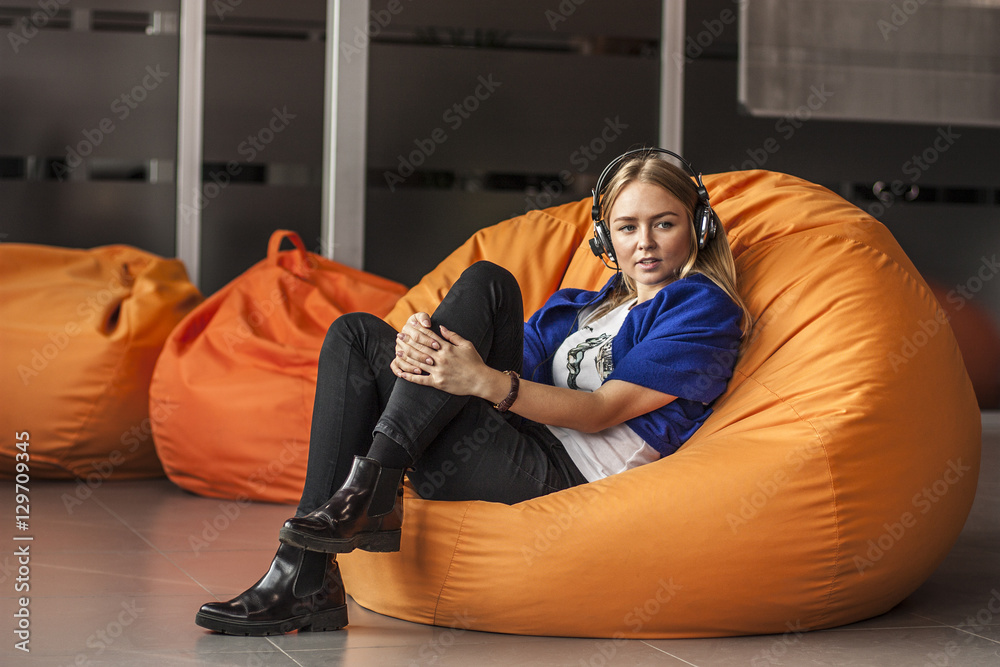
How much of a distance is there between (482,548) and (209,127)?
2763 mm

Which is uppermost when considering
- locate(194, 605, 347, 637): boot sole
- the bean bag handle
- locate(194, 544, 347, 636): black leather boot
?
the bean bag handle

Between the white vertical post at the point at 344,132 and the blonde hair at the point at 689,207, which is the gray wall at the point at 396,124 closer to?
the white vertical post at the point at 344,132

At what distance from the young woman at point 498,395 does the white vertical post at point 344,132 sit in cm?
230

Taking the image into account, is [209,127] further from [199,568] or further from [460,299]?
[460,299]

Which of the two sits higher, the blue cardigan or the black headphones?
the black headphones

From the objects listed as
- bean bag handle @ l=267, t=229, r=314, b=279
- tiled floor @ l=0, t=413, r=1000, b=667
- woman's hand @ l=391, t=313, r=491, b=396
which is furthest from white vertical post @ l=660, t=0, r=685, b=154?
woman's hand @ l=391, t=313, r=491, b=396

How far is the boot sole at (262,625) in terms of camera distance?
1.60m

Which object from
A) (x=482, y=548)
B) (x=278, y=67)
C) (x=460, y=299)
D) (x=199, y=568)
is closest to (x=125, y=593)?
(x=199, y=568)

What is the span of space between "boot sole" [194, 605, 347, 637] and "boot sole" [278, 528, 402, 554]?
0.15 metres

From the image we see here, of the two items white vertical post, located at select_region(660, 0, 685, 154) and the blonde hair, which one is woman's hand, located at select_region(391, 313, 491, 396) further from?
white vertical post, located at select_region(660, 0, 685, 154)

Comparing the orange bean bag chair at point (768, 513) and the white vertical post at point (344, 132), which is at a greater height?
the white vertical post at point (344, 132)

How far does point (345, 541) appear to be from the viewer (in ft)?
5.04

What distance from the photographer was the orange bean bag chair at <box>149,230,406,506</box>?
288 cm

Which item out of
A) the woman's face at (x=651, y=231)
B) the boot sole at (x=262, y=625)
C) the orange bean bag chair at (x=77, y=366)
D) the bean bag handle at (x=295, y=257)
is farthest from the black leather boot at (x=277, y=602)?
the bean bag handle at (x=295, y=257)
